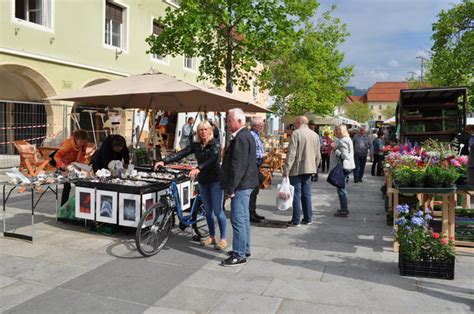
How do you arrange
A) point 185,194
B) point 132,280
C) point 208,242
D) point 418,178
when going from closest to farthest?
point 132,280
point 418,178
point 208,242
point 185,194

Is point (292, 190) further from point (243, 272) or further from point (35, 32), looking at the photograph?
point (35, 32)

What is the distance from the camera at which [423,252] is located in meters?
4.73

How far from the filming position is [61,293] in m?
4.14

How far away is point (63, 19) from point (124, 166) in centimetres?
1029

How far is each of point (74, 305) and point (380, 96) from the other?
13490 cm

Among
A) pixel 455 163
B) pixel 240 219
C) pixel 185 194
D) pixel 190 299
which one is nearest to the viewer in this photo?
pixel 190 299

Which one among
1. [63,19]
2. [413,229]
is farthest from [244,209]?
[63,19]

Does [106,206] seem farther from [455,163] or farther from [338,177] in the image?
[455,163]

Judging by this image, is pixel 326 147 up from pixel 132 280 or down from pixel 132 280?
up

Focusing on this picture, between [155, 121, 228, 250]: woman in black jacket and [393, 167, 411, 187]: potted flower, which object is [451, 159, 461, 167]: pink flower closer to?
[393, 167, 411, 187]: potted flower

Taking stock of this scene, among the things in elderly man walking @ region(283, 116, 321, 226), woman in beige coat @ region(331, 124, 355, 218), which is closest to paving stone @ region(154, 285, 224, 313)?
elderly man walking @ region(283, 116, 321, 226)

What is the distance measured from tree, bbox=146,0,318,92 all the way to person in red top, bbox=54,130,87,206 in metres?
5.35

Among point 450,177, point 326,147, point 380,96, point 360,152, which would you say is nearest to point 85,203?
point 450,177

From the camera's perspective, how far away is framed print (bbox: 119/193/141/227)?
232 inches
